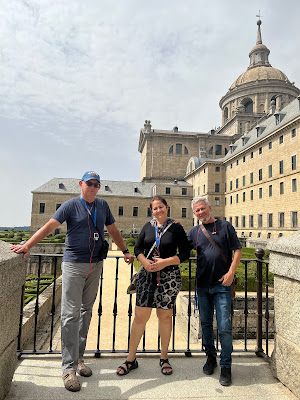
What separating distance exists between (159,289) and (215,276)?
0.64 metres

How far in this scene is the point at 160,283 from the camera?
2965mm

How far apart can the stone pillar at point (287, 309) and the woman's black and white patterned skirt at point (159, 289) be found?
1.09 metres

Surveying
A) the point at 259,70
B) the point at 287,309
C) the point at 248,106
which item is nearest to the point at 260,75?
the point at 259,70

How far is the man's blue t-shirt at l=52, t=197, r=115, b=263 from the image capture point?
9.43 ft

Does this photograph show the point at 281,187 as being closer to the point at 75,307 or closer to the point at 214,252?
the point at 214,252

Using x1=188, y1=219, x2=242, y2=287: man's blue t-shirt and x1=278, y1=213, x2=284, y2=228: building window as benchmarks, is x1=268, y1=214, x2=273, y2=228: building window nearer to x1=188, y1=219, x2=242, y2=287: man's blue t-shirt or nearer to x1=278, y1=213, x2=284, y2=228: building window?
x1=278, y1=213, x2=284, y2=228: building window

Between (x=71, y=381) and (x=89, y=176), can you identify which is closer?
(x=71, y=381)

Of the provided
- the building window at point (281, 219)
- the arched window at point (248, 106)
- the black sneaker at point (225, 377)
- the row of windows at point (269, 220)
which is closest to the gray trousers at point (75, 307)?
the black sneaker at point (225, 377)

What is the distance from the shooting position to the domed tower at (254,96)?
168 feet

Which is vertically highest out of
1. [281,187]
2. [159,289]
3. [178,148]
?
[178,148]

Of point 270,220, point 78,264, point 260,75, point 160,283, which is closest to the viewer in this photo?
point 78,264

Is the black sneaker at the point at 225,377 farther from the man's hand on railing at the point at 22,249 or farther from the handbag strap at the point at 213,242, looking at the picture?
the man's hand on railing at the point at 22,249

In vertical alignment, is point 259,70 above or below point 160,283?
above

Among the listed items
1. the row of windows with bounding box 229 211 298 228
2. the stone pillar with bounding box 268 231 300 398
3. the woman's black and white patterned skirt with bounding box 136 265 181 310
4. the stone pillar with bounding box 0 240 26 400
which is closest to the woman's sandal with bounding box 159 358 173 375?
the woman's black and white patterned skirt with bounding box 136 265 181 310
